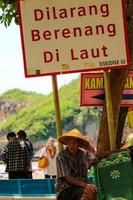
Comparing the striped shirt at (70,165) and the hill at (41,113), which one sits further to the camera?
the hill at (41,113)

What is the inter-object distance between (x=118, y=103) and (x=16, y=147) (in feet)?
14.7

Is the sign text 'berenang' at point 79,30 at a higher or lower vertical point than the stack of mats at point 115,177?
higher

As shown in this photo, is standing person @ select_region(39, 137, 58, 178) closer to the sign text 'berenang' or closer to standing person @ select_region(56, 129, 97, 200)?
standing person @ select_region(56, 129, 97, 200)

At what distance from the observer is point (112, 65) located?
545 cm

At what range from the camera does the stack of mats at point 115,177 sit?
549 cm

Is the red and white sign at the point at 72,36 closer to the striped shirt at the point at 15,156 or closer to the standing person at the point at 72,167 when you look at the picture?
the standing person at the point at 72,167

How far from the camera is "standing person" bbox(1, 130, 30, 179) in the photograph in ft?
37.0

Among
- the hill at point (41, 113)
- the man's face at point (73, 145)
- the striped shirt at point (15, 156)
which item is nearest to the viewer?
the man's face at point (73, 145)

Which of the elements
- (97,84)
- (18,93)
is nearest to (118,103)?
(97,84)

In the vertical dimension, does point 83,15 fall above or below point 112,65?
above

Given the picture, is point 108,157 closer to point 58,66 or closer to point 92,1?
point 58,66

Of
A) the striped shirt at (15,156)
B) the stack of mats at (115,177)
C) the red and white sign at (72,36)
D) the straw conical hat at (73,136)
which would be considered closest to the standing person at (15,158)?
the striped shirt at (15,156)

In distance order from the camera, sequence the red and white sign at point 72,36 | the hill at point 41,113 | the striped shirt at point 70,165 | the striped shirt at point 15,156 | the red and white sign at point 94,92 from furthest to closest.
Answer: the hill at point 41,113 → the striped shirt at point 15,156 → the red and white sign at point 94,92 → the striped shirt at point 70,165 → the red and white sign at point 72,36

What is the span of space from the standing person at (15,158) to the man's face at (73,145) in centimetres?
501
